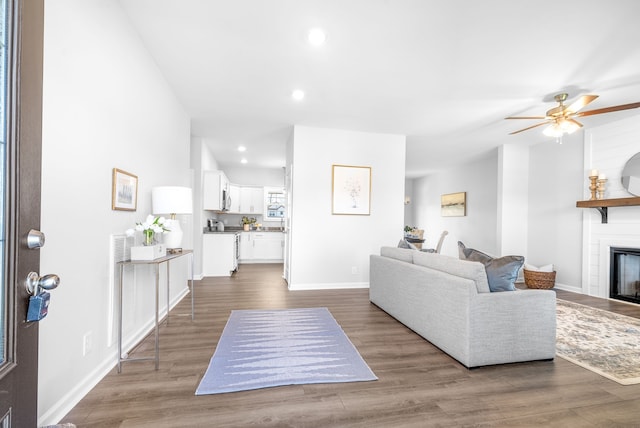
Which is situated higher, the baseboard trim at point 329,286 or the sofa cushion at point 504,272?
the sofa cushion at point 504,272

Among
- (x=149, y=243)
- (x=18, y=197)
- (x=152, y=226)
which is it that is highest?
(x=18, y=197)

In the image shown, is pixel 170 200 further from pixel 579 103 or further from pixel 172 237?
pixel 579 103

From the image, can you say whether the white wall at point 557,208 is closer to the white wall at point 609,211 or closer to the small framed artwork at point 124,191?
the white wall at point 609,211

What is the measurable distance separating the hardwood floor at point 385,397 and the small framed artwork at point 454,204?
555cm

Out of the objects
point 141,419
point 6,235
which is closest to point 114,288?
point 141,419

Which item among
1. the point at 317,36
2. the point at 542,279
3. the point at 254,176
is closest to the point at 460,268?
the point at 317,36

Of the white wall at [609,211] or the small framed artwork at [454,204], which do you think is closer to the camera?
the white wall at [609,211]

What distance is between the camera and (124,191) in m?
2.29

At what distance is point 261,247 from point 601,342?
6429mm

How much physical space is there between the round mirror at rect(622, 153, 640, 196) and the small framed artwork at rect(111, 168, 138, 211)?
618cm

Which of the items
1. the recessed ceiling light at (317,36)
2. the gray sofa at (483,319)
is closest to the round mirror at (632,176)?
the gray sofa at (483,319)

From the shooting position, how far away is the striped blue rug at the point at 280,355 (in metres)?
2.00

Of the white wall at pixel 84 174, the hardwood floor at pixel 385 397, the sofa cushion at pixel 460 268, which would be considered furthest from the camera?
the sofa cushion at pixel 460 268

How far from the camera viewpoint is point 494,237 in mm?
6336
